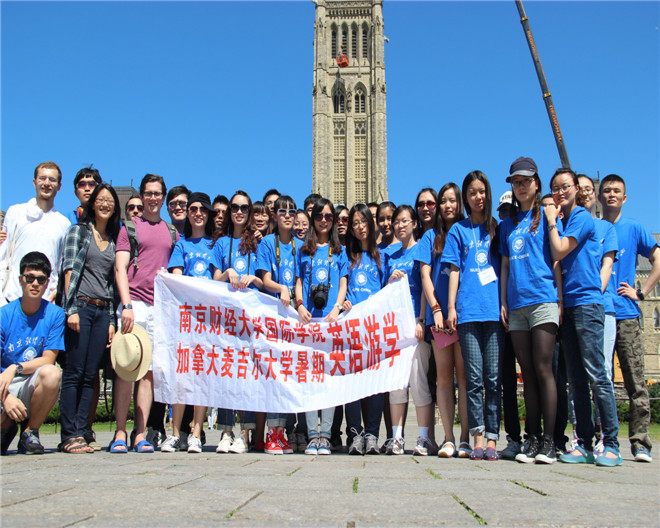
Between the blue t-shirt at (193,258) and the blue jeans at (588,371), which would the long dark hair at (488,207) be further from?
the blue t-shirt at (193,258)

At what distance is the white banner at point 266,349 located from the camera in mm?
4367

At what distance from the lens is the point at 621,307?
435 cm

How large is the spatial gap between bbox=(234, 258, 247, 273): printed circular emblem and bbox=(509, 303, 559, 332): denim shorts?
83.3 inches

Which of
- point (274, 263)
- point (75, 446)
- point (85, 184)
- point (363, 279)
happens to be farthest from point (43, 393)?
point (363, 279)

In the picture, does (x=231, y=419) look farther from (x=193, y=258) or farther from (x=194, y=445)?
(x=193, y=258)

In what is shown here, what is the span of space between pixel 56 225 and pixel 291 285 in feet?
6.37

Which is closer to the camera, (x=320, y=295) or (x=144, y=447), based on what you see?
(x=144, y=447)

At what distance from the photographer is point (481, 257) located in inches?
163

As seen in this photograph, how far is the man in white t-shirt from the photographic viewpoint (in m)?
4.39

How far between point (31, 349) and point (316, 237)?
2.22 metres

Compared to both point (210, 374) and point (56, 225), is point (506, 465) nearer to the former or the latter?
point (210, 374)

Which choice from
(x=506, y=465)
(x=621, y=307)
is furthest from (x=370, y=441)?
(x=621, y=307)

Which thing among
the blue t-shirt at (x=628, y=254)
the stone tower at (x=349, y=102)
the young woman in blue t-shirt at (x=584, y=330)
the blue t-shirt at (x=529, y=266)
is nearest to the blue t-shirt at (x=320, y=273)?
the blue t-shirt at (x=529, y=266)

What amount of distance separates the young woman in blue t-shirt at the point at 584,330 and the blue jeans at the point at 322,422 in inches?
65.3
